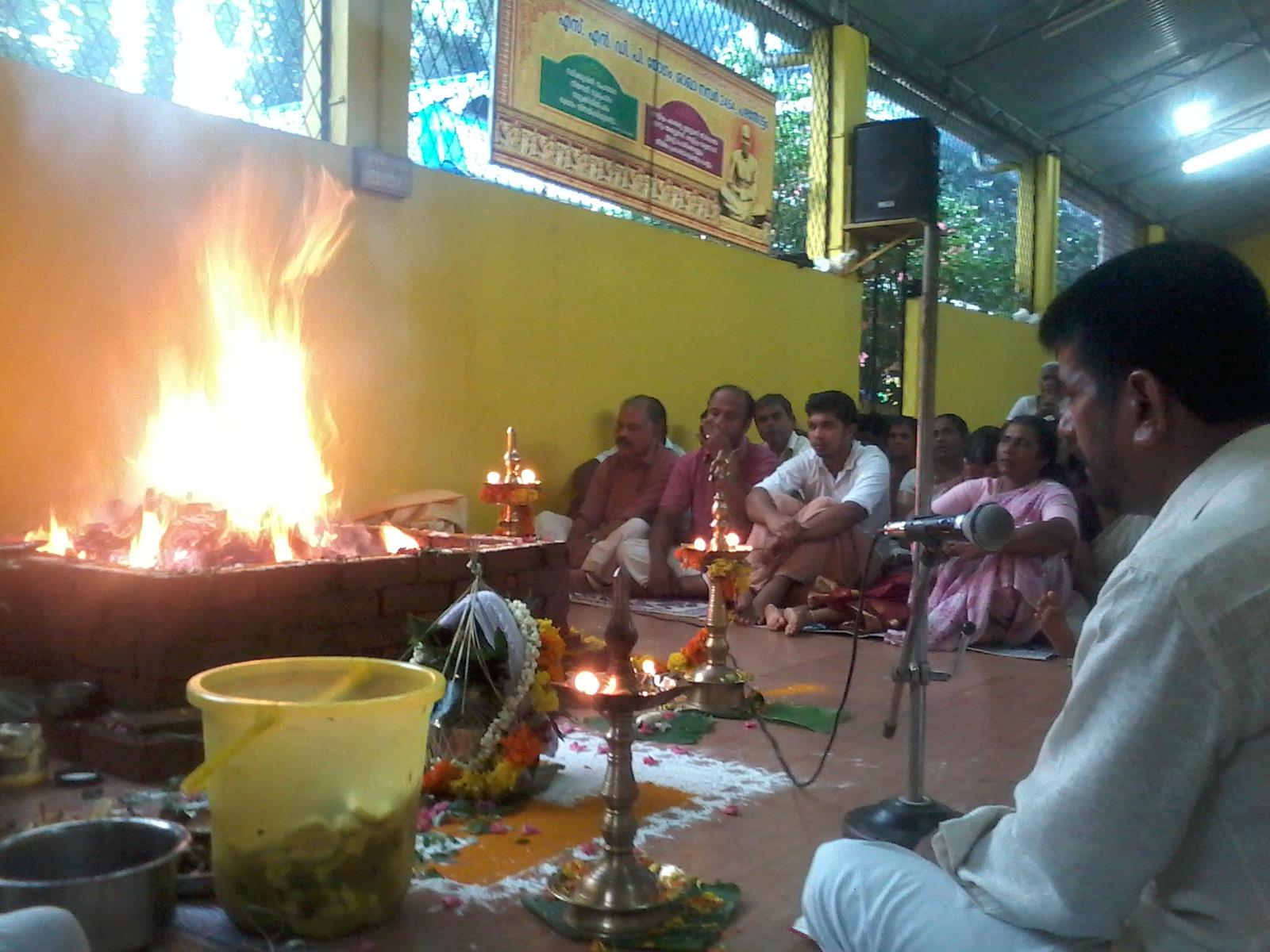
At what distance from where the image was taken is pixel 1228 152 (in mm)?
13109

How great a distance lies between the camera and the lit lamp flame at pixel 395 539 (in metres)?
4.48

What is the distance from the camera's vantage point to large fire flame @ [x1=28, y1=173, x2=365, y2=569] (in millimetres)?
5000

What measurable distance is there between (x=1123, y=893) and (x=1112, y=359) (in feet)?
2.10

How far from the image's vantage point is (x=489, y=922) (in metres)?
2.16

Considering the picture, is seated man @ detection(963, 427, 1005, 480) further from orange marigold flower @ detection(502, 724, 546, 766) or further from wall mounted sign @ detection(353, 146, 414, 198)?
orange marigold flower @ detection(502, 724, 546, 766)

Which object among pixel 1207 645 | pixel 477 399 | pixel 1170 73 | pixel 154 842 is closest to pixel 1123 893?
pixel 1207 645

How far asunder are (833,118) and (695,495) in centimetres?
443

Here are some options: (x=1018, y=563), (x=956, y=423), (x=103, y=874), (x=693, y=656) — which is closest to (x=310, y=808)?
(x=103, y=874)

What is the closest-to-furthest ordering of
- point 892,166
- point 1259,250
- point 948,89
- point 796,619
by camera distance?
point 796,619
point 892,166
point 948,89
point 1259,250

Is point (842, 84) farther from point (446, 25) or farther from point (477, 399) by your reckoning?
point (477, 399)

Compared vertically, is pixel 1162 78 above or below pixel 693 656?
above

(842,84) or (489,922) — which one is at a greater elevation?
(842,84)

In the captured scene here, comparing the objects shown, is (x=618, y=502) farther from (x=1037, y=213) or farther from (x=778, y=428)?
(x=1037, y=213)

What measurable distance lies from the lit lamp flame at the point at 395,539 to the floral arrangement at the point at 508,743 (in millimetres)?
1526
